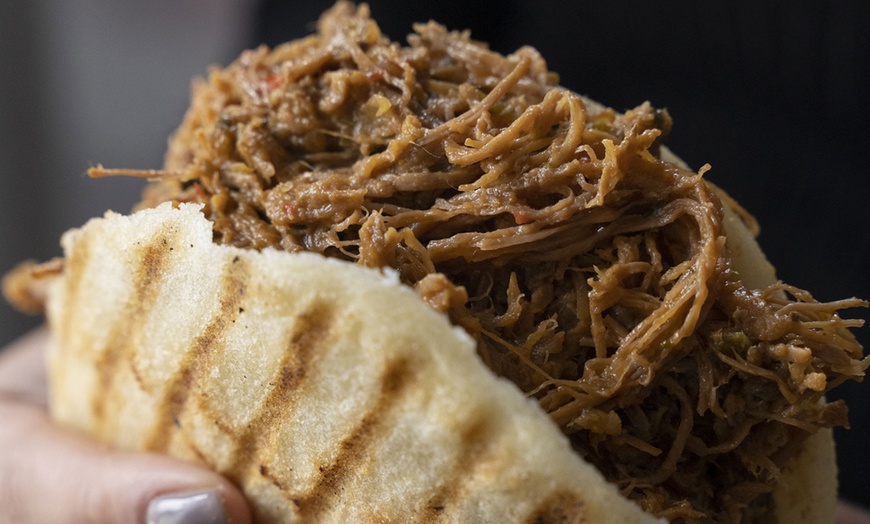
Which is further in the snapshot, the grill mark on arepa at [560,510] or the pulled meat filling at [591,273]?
the pulled meat filling at [591,273]

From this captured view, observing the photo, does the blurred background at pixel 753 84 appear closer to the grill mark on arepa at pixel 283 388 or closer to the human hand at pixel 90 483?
the human hand at pixel 90 483

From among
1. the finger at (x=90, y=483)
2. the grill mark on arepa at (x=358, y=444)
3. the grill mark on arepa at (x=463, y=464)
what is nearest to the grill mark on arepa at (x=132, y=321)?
the finger at (x=90, y=483)

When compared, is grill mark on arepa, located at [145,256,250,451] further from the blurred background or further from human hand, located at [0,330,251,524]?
the blurred background

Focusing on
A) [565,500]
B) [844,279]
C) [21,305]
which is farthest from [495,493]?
[21,305]

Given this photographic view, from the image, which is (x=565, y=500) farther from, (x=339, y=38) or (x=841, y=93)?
(x=841, y=93)

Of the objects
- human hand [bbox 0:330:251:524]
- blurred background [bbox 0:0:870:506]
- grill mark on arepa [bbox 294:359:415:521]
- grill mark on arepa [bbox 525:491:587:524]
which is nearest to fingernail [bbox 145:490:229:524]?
human hand [bbox 0:330:251:524]

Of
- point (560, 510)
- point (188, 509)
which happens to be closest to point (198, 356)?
point (188, 509)

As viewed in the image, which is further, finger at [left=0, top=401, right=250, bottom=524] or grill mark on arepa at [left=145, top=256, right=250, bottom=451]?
finger at [left=0, top=401, right=250, bottom=524]
